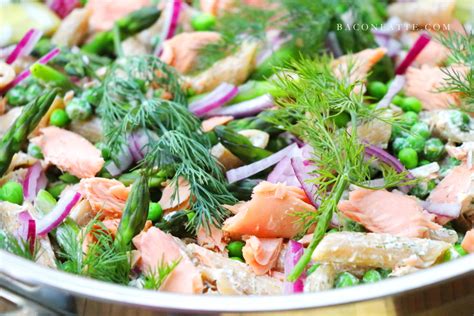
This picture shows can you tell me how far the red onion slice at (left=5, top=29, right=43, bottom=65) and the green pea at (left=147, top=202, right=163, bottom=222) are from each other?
1.45 m

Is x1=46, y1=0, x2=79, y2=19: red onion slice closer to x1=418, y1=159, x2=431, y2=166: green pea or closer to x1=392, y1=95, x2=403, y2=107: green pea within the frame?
x1=392, y1=95, x2=403, y2=107: green pea

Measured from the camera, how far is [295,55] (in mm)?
3588

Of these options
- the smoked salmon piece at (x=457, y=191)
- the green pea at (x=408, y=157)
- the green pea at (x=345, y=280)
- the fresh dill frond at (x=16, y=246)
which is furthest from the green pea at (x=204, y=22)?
the green pea at (x=345, y=280)

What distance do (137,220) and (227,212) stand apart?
0.36 m

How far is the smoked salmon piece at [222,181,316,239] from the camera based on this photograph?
101 inches

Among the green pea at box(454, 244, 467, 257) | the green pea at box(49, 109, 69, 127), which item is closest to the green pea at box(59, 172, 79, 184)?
the green pea at box(49, 109, 69, 127)

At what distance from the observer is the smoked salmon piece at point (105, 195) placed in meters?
2.69

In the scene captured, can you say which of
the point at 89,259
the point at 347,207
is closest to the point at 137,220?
the point at 89,259

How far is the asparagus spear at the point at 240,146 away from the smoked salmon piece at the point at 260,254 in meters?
0.50

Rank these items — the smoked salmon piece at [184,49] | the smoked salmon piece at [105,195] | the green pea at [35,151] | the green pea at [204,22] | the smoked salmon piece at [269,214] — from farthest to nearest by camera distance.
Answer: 1. the green pea at [204,22]
2. the smoked salmon piece at [184,49]
3. the green pea at [35,151]
4. the smoked salmon piece at [105,195]
5. the smoked salmon piece at [269,214]

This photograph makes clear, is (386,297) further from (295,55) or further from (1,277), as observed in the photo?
(295,55)

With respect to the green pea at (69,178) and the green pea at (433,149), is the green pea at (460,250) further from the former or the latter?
the green pea at (69,178)

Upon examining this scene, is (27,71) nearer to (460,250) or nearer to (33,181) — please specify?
(33,181)

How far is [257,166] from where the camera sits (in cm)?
290
